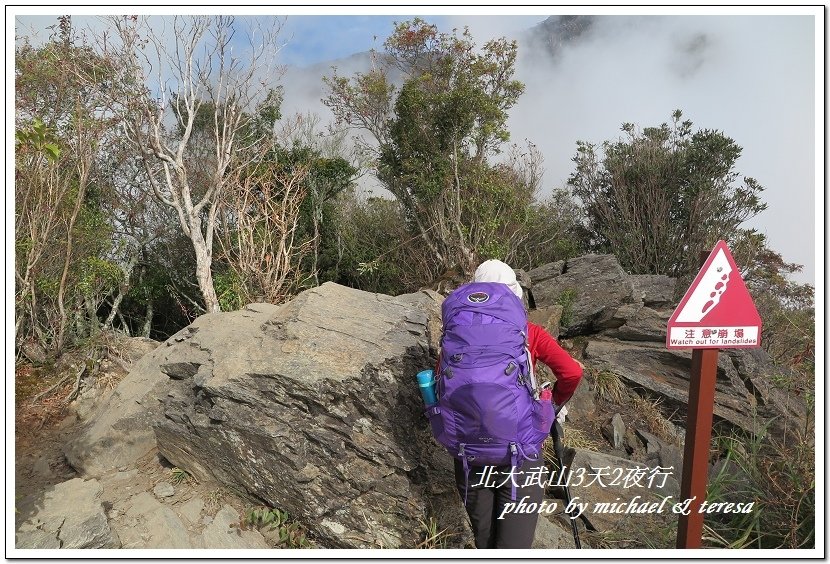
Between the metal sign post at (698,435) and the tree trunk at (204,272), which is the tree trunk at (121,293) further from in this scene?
the metal sign post at (698,435)

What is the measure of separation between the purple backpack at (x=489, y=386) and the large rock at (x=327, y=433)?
983 millimetres

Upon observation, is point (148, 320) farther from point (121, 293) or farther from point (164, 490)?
point (164, 490)

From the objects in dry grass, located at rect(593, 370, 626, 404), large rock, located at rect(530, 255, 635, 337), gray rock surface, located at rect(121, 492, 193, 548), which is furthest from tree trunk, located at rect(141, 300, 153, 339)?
dry grass, located at rect(593, 370, 626, 404)

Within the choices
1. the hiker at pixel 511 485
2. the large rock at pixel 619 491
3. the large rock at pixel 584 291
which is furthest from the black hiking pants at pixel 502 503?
the large rock at pixel 584 291

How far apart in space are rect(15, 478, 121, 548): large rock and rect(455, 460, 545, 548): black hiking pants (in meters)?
2.52

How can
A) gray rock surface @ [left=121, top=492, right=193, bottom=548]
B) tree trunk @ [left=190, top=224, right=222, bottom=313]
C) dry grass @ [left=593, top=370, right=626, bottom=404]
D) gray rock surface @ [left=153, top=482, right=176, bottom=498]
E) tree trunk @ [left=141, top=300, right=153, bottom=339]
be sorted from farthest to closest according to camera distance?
tree trunk @ [left=141, top=300, right=153, bottom=339], tree trunk @ [left=190, top=224, right=222, bottom=313], dry grass @ [left=593, top=370, right=626, bottom=404], gray rock surface @ [left=153, top=482, right=176, bottom=498], gray rock surface @ [left=121, top=492, right=193, bottom=548]

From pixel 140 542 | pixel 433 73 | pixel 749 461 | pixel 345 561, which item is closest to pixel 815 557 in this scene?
pixel 749 461

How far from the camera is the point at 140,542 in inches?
149

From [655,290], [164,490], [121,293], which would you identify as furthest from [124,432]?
[655,290]

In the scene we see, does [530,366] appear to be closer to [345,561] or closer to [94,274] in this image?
[345,561]

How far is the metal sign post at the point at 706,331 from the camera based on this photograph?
3.09 m

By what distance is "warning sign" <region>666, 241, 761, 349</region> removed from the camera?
3.09 m

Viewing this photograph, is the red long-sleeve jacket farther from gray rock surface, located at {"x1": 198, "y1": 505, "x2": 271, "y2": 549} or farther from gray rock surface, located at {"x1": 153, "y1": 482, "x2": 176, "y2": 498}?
gray rock surface, located at {"x1": 153, "y1": 482, "x2": 176, "y2": 498}

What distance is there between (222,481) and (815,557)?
419 cm
